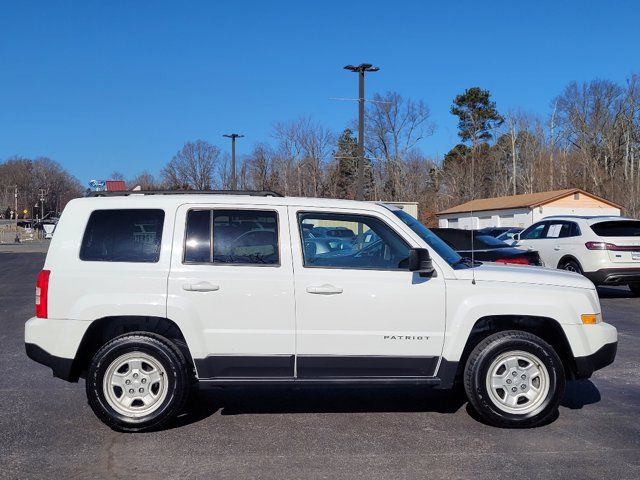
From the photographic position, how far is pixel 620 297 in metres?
14.4

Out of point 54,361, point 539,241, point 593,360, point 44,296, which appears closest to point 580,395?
point 593,360

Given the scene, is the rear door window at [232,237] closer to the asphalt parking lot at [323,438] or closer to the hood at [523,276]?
the asphalt parking lot at [323,438]

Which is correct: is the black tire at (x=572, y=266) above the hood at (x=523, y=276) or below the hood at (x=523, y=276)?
below

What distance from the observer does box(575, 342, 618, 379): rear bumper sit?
17.3ft

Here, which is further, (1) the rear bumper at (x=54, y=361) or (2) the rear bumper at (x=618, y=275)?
(2) the rear bumper at (x=618, y=275)

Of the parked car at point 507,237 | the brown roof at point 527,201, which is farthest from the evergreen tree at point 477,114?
the parked car at point 507,237

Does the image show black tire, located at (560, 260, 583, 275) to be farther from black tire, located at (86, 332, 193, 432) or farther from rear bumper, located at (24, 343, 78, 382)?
rear bumper, located at (24, 343, 78, 382)

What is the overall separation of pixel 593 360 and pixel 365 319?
192cm

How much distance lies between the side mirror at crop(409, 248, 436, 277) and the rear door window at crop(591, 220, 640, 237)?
9662 mm

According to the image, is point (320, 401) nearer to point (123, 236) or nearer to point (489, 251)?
point (123, 236)

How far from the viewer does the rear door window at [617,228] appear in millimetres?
13336

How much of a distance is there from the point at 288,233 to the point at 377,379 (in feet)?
4.49

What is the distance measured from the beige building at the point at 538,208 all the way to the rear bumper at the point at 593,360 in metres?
37.2

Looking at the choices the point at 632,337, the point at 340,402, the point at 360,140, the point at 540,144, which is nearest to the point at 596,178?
the point at 540,144
